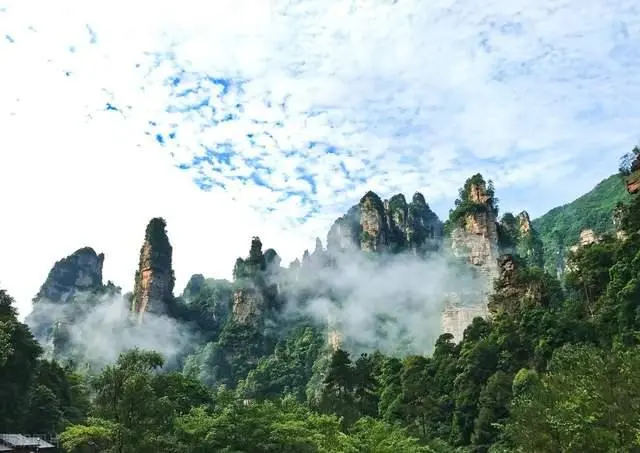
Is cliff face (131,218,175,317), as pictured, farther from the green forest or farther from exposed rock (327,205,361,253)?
the green forest

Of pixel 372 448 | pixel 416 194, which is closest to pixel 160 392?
pixel 372 448

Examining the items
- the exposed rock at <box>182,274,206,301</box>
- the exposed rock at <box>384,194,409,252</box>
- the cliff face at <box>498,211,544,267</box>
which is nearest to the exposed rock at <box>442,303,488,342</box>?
the cliff face at <box>498,211,544,267</box>

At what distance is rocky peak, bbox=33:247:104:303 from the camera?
148 m

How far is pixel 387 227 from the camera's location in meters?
122

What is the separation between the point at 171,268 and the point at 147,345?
57.6ft

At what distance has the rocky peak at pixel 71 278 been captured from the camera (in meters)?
148

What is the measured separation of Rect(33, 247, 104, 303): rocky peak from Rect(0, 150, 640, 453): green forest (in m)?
78.7

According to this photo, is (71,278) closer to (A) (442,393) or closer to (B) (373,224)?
(B) (373,224)

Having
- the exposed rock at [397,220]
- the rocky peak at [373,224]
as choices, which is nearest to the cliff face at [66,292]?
the rocky peak at [373,224]

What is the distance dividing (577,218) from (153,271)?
100 metres

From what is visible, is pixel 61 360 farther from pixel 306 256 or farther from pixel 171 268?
pixel 306 256

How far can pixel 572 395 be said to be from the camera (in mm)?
23969

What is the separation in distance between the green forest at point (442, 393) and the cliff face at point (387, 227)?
82.1 feet

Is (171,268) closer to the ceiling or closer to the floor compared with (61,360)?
closer to the ceiling
